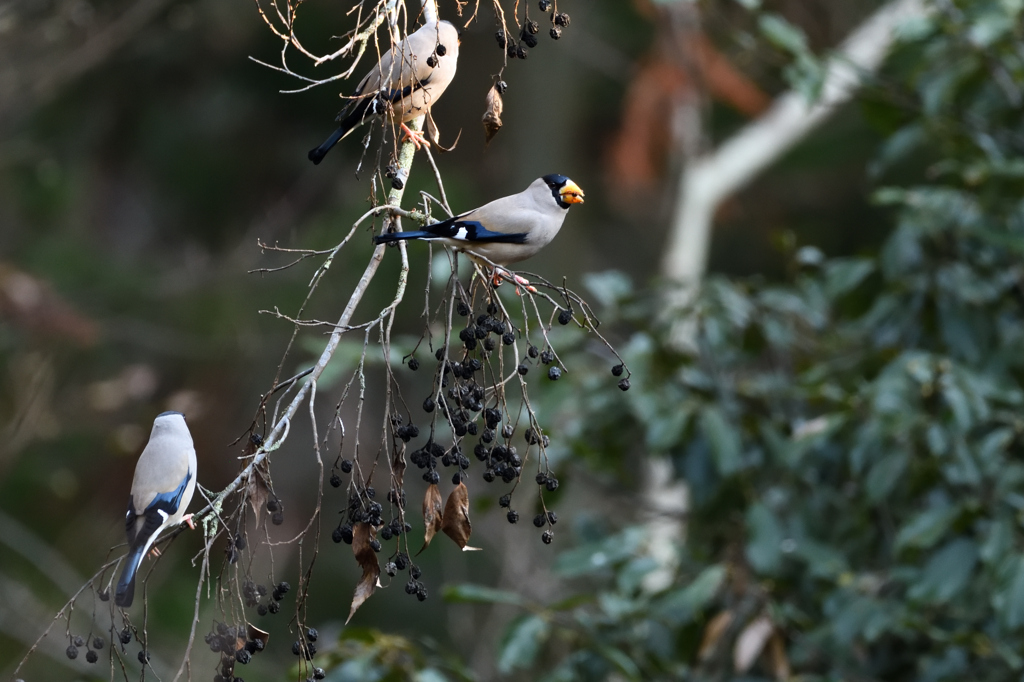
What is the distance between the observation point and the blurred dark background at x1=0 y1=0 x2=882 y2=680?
8.32 m

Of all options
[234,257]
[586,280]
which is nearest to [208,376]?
[234,257]

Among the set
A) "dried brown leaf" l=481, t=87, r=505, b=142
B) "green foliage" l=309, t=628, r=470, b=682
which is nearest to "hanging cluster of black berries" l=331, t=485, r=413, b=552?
"dried brown leaf" l=481, t=87, r=505, b=142

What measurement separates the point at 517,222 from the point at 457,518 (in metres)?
1.04

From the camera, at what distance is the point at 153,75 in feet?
35.7

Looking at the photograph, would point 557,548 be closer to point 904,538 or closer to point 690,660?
point 690,660

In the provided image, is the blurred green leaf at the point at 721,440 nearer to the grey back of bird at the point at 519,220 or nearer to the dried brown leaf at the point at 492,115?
the grey back of bird at the point at 519,220

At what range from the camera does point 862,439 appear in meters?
3.65

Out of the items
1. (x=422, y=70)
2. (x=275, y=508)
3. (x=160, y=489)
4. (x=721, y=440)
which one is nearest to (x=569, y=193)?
(x=422, y=70)

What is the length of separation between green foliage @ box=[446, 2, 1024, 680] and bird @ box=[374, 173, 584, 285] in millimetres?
944

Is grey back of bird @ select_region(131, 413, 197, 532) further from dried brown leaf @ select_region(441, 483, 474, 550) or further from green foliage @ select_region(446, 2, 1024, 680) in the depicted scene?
green foliage @ select_region(446, 2, 1024, 680)

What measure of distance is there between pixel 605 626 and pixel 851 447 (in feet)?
3.30

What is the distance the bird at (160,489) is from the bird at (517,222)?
0.78 meters

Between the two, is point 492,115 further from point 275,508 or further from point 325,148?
point 275,508

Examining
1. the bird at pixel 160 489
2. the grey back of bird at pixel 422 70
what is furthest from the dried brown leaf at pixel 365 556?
the grey back of bird at pixel 422 70
